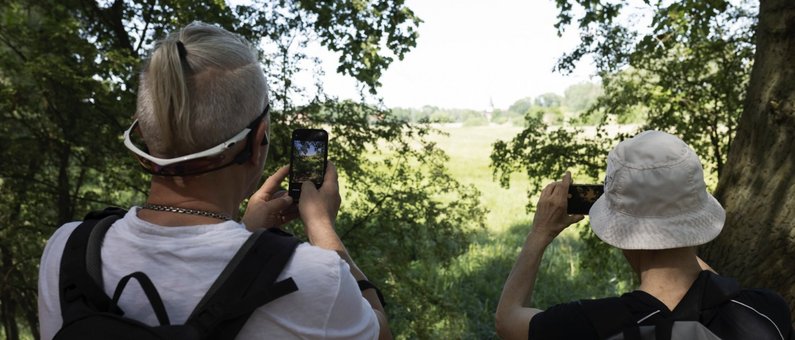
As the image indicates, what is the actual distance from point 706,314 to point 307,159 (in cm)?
108

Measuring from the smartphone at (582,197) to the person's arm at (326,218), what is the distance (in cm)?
79

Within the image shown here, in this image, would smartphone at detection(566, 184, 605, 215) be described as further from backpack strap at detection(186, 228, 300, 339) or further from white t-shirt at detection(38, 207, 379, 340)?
backpack strap at detection(186, 228, 300, 339)

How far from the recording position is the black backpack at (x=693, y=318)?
165 cm

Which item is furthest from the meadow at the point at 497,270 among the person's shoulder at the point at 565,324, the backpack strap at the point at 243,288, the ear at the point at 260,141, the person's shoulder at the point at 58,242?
the backpack strap at the point at 243,288

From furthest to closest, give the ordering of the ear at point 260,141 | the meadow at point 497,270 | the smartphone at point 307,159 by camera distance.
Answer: the meadow at point 497,270
the smartphone at point 307,159
the ear at point 260,141

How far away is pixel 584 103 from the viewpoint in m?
9.94

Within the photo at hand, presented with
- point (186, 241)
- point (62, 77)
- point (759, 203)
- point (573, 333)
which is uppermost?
point (62, 77)

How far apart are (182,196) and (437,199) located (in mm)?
7026

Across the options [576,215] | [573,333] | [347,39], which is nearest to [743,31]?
[347,39]

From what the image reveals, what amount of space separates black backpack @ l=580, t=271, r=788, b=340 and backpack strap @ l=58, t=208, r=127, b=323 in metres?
1.10

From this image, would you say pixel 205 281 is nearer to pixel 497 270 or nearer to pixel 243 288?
pixel 243 288

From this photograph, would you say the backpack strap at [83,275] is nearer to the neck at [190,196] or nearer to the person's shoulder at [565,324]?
the neck at [190,196]

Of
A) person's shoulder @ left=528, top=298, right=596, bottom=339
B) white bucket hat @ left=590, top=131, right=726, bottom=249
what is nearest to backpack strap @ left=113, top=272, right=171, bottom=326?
person's shoulder @ left=528, top=298, right=596, bottom=339

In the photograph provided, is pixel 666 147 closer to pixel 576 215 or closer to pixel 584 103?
pixel 576 215
